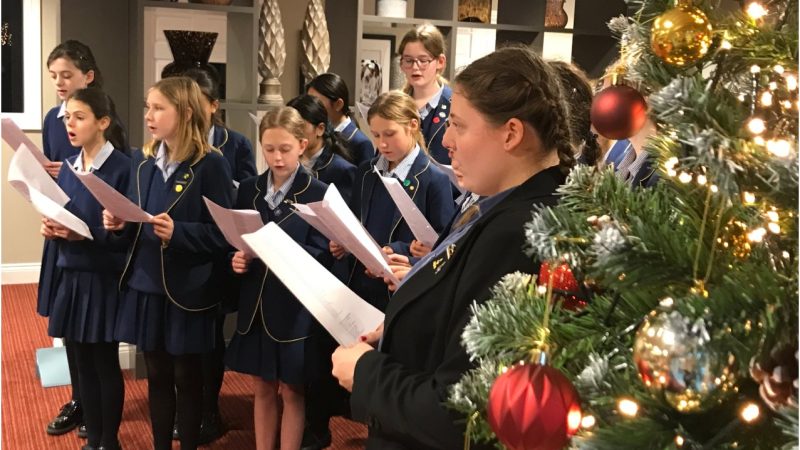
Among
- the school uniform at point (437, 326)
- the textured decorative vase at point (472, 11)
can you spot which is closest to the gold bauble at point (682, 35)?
the school uniform at point (437, 326)

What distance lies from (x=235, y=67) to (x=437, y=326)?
372 cm

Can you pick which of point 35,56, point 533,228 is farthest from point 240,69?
point 533,228

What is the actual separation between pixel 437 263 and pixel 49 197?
6.10ft

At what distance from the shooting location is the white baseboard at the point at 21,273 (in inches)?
226

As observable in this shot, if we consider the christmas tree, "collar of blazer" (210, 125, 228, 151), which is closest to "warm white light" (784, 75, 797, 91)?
the christmas tree

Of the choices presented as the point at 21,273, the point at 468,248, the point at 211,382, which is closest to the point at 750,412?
the point at 468,248

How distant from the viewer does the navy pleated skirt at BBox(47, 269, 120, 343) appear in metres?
2.95

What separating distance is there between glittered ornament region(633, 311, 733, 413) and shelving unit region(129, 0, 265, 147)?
3.88 m

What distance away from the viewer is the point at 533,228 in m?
0.94

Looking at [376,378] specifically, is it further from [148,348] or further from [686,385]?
[148,348]

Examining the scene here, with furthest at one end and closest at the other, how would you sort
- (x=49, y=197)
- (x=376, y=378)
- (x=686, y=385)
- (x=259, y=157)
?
(x=259, y=157) < (x=49, y=197) < (x=376, y=378) < (x=686, y=385)

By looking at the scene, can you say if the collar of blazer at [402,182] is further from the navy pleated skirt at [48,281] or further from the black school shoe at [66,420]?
the black school shoe at [66,420]

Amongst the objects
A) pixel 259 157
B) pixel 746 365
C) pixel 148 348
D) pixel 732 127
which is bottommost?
pixel 148 348

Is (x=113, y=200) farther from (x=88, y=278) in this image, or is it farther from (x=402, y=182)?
(x=402, y=182)
